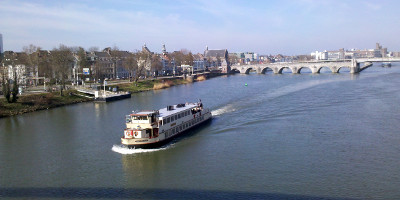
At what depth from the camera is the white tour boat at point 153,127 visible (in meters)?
25.8

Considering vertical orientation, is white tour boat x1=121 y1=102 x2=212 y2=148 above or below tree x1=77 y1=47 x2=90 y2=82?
below

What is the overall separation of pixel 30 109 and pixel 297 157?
35971 millimetres

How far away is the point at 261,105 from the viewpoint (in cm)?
A: 4450

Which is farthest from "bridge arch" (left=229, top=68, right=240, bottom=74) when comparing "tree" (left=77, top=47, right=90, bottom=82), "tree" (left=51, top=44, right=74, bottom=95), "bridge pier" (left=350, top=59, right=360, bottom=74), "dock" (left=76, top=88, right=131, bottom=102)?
"dock" (left=76, top=88, right=131, bottom=102)

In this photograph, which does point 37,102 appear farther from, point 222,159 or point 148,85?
point 222,159

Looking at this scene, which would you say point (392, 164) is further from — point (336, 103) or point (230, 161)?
point (336, 103)

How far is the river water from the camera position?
1862 cm

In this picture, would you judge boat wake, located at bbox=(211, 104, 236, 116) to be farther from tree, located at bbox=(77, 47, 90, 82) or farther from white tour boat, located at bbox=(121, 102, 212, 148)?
tree, located at bbox=(77, 47, 90, 82)

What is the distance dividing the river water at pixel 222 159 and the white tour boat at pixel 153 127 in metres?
0.70

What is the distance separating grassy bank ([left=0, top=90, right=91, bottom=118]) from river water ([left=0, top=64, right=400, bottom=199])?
7017 millimetres

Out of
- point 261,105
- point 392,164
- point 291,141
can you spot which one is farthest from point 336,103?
point 392,164

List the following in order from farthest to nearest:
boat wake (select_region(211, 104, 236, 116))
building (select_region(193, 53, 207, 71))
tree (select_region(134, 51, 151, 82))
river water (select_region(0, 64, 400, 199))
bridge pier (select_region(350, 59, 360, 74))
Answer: building (select_region(193, 53, 207, 71))
bridge pier (select_region(350, 59, 360, 74))
tree (select_region(134, 51, 151, 82))
boat wake (select_region(211, 104, 236, 116))
river water (select_region(0, 64, 400, 199))

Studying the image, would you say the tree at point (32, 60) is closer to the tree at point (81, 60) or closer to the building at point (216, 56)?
the tree at point (81, 60)

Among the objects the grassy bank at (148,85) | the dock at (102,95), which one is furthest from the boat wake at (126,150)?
the grassy bank at (148,85)
